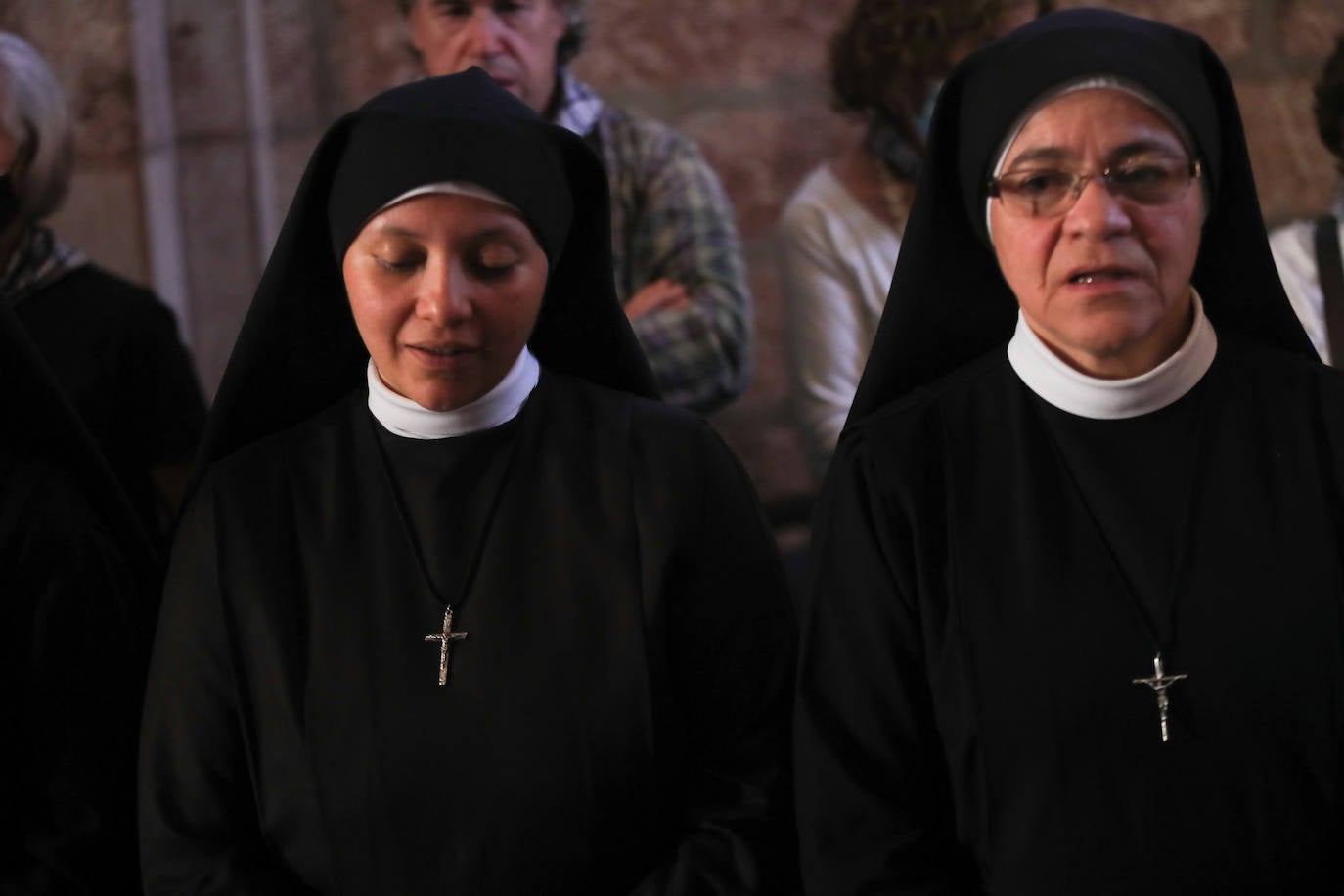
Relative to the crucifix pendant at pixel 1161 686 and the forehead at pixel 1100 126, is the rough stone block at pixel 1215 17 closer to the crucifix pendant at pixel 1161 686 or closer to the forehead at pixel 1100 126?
the forehead at pixel 1100 126

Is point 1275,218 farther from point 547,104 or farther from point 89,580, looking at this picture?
point 89,580

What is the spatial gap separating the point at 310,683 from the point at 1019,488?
999 mm

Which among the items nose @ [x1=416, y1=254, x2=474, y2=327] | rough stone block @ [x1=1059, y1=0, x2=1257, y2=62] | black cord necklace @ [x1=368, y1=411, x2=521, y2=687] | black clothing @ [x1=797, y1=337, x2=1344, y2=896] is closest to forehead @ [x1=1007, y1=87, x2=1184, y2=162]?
black clothing @ [x1=797, y1=337, x2=1344, y2=896]

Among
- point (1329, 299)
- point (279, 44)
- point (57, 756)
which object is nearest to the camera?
point (57, 756)

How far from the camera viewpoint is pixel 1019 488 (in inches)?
78.5

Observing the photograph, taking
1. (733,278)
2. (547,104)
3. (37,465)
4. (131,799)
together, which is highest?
(547,104)

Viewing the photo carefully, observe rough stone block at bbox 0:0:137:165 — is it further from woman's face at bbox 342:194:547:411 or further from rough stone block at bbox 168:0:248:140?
woman's face at bbox 342:194:547:411

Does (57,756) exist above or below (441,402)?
below

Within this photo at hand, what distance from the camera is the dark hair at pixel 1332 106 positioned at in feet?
11.1

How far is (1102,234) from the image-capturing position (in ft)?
6.05

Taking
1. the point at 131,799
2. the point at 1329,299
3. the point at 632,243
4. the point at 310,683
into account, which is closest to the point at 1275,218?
the point at 1329,299

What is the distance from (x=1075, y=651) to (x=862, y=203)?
2.09m

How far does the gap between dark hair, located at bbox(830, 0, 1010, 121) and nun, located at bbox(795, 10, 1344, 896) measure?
1.62 metres

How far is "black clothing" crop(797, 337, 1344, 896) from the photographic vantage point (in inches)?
73.1
